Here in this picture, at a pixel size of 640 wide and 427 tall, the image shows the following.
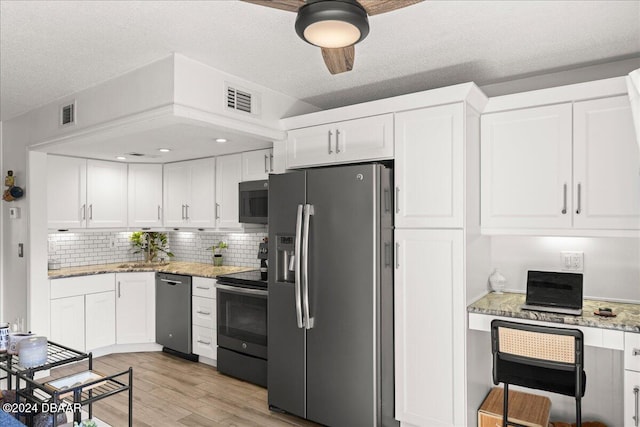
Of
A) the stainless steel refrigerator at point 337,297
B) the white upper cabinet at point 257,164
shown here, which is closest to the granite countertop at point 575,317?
the stainless steel refrigerator at point 337,297

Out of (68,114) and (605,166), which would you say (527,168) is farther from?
(68,114)

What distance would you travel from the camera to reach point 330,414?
291 cm

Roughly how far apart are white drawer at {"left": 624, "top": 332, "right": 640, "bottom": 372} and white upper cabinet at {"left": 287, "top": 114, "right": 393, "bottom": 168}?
172 cm

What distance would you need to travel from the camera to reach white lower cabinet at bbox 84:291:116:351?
4.46 m

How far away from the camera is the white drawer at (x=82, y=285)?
423 cm

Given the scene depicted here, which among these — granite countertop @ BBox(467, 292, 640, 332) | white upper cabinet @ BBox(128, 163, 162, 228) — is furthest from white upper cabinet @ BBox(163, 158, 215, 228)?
granite countertop @ BBox(467, 292, 640, 332)

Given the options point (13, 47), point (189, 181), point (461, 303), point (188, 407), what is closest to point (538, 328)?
point (461, 303)

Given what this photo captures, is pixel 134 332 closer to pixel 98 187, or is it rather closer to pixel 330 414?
pixel 98 187

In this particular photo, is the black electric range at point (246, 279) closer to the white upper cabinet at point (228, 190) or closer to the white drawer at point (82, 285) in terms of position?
the white upper cabinet at point (228, 190)

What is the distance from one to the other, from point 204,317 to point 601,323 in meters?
3.40

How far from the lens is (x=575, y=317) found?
8.00ft

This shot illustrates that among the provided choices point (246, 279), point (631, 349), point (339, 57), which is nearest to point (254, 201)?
point (246, 279)

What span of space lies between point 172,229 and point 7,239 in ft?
5.34

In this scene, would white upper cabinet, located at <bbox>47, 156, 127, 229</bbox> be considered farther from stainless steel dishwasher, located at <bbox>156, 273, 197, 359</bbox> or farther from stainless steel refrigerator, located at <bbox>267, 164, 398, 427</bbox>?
stainless steel refrigerator, located at <bbox>267, 164, 398, 427</bbox>
